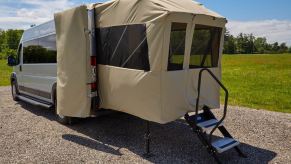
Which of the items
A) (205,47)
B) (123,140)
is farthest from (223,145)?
(123,140)

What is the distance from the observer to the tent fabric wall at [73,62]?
20.4 feet

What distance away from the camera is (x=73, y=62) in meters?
6.39

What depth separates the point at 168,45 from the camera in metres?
5.00

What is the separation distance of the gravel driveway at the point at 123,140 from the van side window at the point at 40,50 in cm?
162

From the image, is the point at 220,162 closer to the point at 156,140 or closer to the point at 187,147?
the point at 187,147

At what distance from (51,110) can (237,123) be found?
17.9 ft

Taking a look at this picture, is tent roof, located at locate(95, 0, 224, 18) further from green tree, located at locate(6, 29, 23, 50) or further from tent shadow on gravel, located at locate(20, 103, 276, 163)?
green tree, located at locate(6, 29, 23, 50)

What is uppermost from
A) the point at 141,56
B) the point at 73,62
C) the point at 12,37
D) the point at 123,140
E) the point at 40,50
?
the point at 12,37

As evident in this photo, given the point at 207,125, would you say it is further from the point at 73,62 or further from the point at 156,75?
the point at 73,62

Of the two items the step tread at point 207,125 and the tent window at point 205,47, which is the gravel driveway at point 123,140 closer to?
the step tread at point 207,125

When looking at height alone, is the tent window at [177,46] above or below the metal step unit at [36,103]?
above

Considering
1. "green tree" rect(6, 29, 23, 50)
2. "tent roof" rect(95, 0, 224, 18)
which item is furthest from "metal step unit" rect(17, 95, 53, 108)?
"green tree" rect(6, 29, 23, 50)

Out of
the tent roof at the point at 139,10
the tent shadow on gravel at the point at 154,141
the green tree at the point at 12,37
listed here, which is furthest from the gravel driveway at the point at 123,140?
the green tree at the point at 12,37

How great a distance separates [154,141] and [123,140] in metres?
0.65
